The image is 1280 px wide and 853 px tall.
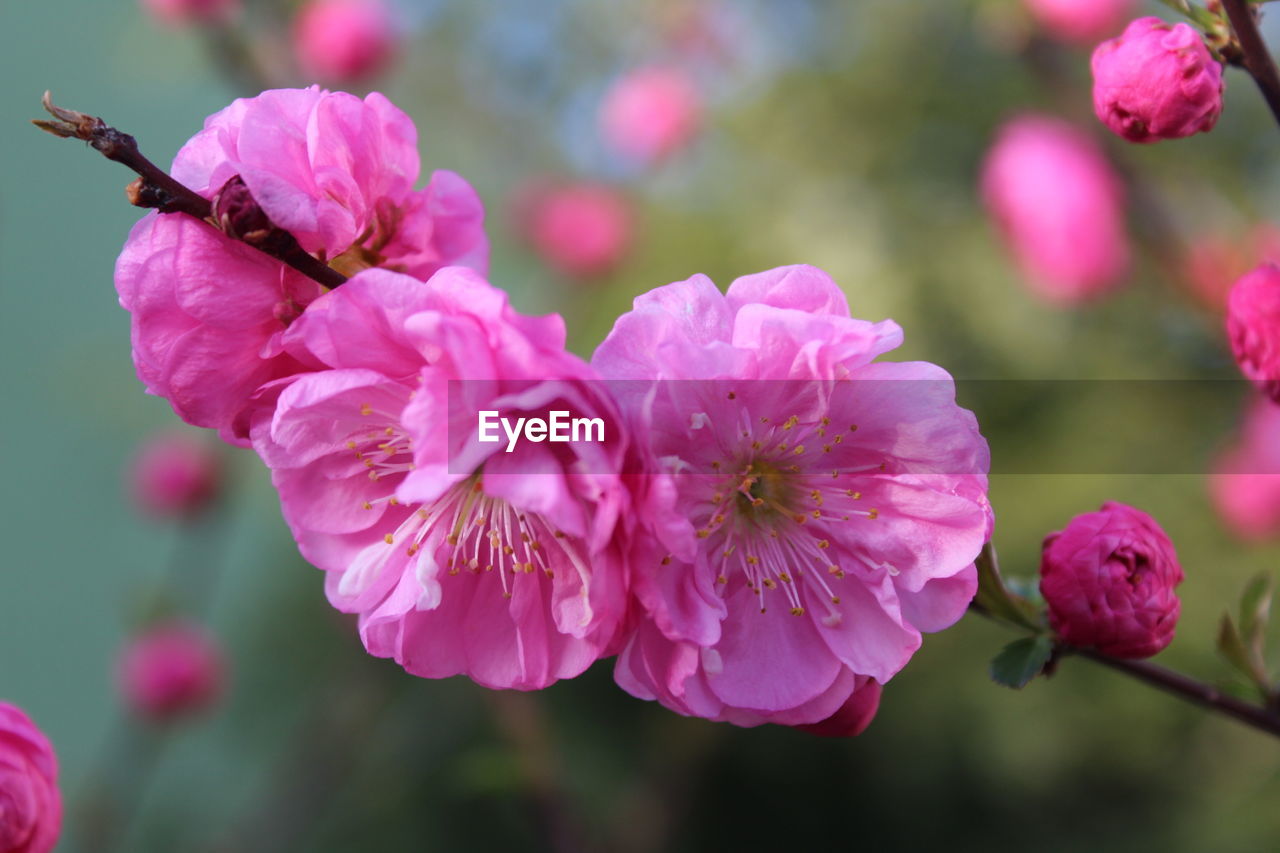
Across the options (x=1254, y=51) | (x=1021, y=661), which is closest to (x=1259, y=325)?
(x=1254, y=51)

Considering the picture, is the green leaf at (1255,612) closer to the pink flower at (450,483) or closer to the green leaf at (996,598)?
the green leaf at (996,598)

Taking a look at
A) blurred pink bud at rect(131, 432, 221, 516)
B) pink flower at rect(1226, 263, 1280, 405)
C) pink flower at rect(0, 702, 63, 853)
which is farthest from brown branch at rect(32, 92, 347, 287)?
blurred pink bud at rect(131, 432, 221, 516)

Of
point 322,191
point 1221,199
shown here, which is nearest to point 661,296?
point 322,191

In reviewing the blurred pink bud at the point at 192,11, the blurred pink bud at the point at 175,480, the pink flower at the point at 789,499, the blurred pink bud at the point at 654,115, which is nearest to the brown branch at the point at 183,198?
the pink flower at the point at 789,499

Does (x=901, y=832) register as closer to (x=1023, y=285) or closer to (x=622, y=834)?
(x=622, y=834)

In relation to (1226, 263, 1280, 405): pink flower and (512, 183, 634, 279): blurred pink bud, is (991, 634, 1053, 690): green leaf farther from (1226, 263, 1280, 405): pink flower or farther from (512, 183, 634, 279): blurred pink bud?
(512, 183, 634, 279): blurred pink bud
